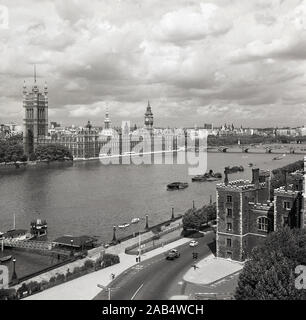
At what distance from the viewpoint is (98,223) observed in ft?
199

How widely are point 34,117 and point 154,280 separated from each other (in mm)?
169172

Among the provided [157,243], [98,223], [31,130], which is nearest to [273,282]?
[157,243]

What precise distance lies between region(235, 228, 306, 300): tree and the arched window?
309 inches

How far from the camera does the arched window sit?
3909 cm

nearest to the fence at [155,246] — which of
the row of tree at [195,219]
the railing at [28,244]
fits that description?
the row of tree at [195,219]

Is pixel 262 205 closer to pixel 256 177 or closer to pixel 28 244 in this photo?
pixel 256 177

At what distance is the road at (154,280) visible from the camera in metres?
31.7

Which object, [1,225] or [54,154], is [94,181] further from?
[54,154]

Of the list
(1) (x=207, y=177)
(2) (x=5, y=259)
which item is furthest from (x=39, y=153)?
(2) (x=5, y=259)

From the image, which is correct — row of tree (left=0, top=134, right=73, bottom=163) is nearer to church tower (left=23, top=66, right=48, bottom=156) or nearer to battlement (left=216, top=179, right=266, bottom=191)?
church tower (left=23, top=66, right=48, bottom=156)

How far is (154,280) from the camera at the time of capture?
114 ft

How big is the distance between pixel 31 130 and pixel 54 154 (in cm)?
3479
